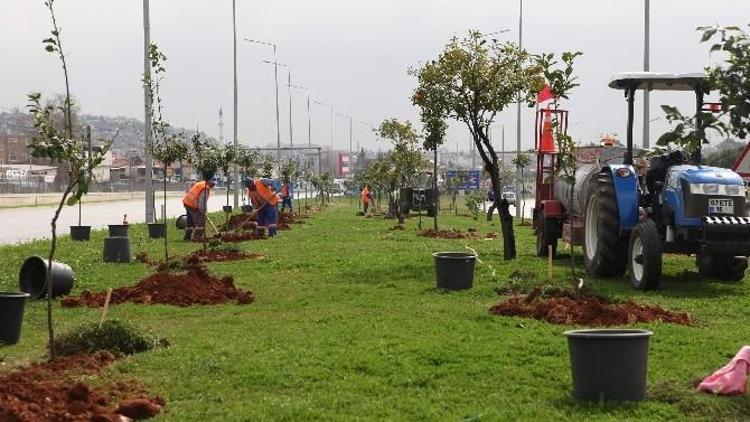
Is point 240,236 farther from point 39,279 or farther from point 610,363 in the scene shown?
point 610,363

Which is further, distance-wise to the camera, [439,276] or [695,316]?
[439,276]

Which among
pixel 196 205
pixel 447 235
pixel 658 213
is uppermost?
pixel 658 213

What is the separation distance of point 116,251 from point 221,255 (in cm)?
209

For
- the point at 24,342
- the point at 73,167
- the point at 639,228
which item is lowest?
the point at 24,342

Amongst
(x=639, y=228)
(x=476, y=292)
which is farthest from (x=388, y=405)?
(x=639, y=228)

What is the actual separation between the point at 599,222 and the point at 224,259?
7.70 meters

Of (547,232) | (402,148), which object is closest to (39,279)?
(547,232)

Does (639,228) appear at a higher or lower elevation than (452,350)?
higher

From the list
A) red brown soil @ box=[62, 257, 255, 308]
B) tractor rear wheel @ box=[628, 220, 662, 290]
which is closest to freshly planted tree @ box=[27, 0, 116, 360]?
red brown soil @ box=[62, 257, 255, 308]

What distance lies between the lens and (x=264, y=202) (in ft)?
83.0

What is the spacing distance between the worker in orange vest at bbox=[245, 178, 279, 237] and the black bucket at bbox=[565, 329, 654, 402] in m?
18.8

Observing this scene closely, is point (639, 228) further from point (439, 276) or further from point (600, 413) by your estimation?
point (600, 413)

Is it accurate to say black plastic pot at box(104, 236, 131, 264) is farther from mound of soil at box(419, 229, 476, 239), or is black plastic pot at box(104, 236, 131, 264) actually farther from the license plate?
the license plate

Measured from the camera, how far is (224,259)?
1841cm
